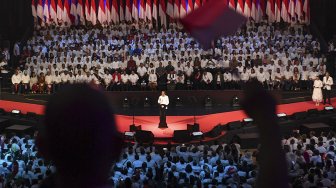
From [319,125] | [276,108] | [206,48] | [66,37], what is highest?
[66,37]

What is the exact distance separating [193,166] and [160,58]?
11141mm

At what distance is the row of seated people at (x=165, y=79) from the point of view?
66.4ft

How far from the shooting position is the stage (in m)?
17.3

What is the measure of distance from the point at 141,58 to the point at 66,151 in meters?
21.2

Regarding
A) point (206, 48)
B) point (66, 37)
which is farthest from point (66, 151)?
point (66, 37)

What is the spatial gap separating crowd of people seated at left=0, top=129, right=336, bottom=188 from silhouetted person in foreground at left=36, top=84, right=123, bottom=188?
315 inches

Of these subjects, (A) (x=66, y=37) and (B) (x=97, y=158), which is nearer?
(B) (x=97, y=158)

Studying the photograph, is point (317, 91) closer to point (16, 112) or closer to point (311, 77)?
point (311, 77)

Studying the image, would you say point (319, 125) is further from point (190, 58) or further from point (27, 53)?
point (27, 53)

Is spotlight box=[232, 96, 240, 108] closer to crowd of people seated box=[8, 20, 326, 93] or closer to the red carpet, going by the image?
the red carpet

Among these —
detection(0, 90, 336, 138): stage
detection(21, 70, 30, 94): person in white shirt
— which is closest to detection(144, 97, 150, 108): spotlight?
detection(0, 90, 336, 138): stage

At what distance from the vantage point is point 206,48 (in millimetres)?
1641

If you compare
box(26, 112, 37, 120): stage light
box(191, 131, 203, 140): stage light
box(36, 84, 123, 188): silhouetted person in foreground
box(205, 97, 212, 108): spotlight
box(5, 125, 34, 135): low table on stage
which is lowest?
box(191, 131, 203, 140): stage light

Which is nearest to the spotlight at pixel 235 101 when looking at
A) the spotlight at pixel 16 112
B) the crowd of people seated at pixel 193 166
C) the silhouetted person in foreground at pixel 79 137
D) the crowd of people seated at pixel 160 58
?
the crowd of people seated at pixel 160 58
